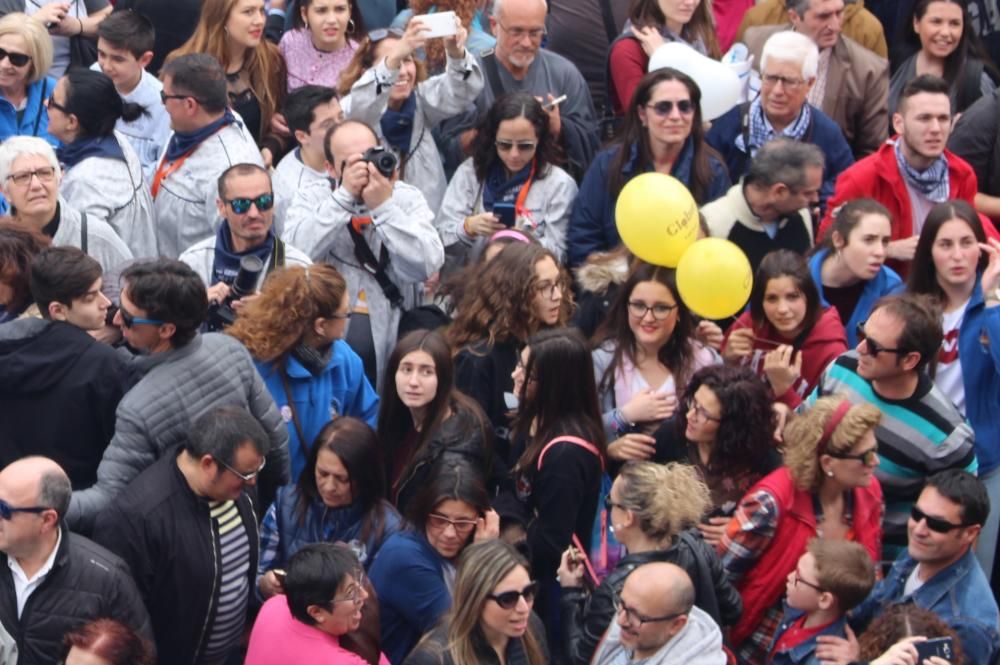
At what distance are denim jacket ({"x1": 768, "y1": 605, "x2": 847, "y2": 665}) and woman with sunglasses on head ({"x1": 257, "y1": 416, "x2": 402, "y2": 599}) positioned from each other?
1323 millimetres

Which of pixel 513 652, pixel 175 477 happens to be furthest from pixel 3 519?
pixel 513 652

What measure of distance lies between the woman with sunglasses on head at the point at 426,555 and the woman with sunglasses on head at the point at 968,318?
2.08 m

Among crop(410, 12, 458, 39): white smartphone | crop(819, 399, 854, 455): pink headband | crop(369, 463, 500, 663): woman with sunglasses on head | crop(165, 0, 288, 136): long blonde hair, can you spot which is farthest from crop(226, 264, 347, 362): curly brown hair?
crop(165, 0, 288, 136): long blonde hair

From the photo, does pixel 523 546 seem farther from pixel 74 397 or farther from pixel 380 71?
pixel 380 71

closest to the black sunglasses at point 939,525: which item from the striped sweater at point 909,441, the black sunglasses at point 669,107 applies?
the striped sweater at point 909,441

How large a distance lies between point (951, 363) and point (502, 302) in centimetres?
176

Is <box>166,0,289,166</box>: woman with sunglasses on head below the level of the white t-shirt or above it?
below

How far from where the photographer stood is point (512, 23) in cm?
810

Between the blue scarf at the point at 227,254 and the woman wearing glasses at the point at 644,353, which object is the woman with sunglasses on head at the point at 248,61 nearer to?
the blue scarf at the point at 227,254

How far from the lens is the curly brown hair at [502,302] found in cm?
662

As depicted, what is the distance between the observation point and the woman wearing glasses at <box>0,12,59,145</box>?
25.8 feet

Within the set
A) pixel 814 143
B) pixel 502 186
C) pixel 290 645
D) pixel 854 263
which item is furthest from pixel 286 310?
pixel 814 143

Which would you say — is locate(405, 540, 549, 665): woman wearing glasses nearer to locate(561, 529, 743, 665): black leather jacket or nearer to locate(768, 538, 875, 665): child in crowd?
locate(561, 529, 743, 665): black leather jacket

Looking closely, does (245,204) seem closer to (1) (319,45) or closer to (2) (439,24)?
(2) (439,24)
